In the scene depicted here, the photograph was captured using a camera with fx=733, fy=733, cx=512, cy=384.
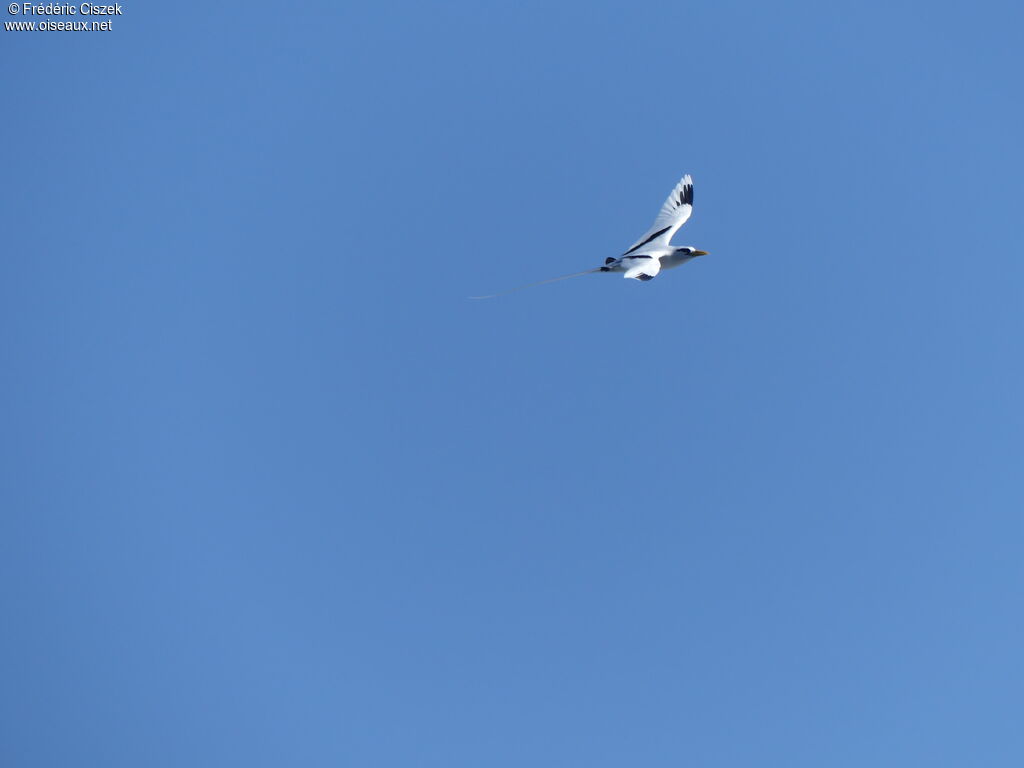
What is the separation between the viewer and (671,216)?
5472cm

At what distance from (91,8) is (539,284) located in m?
62.9

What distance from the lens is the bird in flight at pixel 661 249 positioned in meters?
45.2

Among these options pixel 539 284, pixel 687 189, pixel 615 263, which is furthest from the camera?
pixel 687 189

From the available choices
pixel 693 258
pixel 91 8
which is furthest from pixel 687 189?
pixel 91 8

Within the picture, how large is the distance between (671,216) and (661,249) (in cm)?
638

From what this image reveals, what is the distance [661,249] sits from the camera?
4962 cm

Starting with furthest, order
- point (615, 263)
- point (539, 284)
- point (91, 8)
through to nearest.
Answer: point (91, 8) < point (615, 263) < point (539, 284)

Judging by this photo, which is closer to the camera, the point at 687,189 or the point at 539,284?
the point at 539,284

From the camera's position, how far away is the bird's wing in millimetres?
51594

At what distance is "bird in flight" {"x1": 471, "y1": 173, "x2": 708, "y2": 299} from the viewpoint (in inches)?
1781

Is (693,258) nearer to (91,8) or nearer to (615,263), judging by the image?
(615,263)

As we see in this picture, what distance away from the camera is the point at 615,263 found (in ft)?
158

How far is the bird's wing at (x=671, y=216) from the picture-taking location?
5159cm

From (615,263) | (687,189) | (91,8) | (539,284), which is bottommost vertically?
(539,284)
